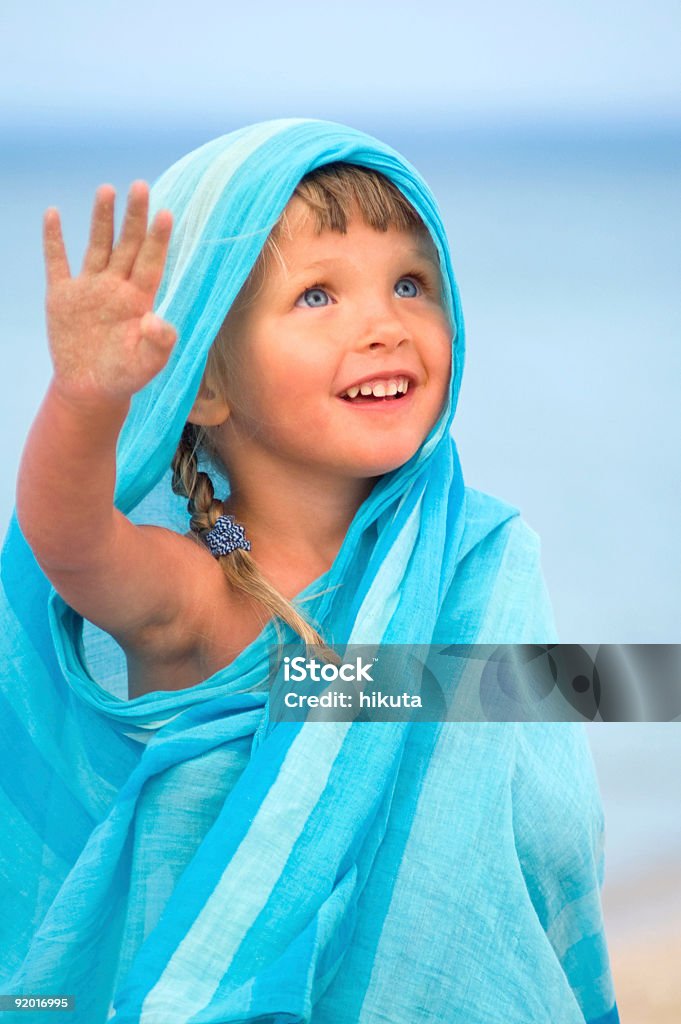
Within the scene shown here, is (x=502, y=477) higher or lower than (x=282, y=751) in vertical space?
higher

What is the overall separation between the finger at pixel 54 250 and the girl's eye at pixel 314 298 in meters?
0.23

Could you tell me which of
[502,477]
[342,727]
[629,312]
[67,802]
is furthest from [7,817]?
[629,312]

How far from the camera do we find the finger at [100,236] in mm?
833

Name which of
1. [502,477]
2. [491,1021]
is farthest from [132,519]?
[502,477]

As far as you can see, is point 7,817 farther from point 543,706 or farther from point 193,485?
point 543,706

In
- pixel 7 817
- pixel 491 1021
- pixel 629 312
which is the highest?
pixel 629 312

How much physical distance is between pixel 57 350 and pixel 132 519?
27cm

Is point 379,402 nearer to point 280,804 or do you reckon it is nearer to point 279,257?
point 279,257

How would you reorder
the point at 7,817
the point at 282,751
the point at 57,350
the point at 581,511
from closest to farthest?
the point at 57,350 < the point at 282,751 < the point at 7,817 < the point at 581,511

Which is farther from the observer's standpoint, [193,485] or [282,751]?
[193,485]

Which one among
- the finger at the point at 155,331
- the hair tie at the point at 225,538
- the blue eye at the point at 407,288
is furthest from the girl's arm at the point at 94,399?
the blue eye at the point at 407,288

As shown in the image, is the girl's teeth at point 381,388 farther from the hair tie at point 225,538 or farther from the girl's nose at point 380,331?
the hair tie at point 225,538

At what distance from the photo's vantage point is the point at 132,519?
112cm

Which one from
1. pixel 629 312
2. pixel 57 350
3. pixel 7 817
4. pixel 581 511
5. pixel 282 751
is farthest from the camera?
pixel 629 312
